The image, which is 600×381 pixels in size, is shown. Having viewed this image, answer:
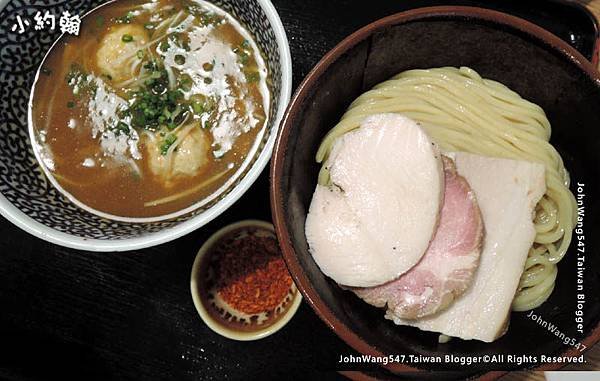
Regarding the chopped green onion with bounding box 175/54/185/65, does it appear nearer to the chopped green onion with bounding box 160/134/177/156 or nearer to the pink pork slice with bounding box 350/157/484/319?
the chopped green onion with bounding box 160/134/177/156

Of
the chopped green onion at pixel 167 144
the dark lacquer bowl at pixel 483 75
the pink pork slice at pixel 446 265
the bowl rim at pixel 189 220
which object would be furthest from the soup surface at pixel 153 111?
the pink pork slice at pixel 446 265

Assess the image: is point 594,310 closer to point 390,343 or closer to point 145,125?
point 390,343

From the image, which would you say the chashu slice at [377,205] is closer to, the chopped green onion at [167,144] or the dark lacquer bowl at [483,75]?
the dark lacquer bowl at [483,75]

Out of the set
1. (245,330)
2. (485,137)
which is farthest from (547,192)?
(245,330)

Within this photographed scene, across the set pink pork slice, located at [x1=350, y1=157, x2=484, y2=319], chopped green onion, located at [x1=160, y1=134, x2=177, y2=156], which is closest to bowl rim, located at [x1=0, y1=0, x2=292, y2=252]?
chopped green onion, located at [x1=160, y1=134, x2=177, y2=156]

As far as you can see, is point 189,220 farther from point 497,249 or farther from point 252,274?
point 497,249

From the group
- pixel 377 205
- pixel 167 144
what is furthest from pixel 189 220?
pixel 377 205

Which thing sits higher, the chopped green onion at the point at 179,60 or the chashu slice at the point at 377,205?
the chopped green onion at the point at 179,60
